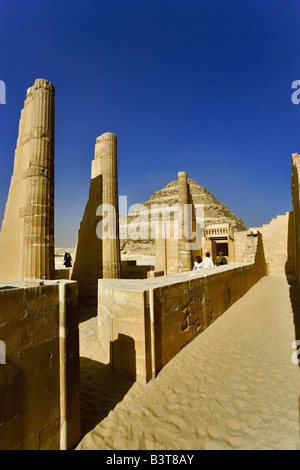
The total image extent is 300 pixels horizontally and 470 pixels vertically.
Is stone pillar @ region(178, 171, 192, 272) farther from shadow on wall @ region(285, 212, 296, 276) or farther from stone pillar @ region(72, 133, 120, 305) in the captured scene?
shadow on wall @ region(285, 212, 296, 276)

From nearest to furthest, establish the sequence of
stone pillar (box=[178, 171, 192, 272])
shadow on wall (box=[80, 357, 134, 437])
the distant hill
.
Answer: shadow on wall (box=[80, 357, 134, 437])
stone pillar (box=[178, 171, 192, 272])
the distant hill

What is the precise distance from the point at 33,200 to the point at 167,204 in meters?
68.6

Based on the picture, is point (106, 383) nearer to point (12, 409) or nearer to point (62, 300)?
point (12, 409)

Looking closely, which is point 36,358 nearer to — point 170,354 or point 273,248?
point 170,354

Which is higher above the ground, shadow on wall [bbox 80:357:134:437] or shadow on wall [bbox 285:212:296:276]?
shadow on wall [bbox 285:212:296:276]

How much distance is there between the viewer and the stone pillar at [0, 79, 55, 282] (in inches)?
289

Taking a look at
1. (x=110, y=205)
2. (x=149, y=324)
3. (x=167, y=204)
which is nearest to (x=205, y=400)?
(x=149, y=324)

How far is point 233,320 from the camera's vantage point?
20.1ft

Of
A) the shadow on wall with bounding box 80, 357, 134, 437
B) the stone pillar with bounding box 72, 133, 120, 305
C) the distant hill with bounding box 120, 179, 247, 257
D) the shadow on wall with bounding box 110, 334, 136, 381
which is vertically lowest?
the shadow on wall with bounding box 80, 357, 134, 437

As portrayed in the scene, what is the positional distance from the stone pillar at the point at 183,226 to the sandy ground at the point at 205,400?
8986 mm

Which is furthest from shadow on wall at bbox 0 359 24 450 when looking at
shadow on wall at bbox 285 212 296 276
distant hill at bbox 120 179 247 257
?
distant hill at bbox 120 179 247 257

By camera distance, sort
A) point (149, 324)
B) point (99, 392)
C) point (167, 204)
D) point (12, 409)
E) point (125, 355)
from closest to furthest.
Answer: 1. point (12, 409)
2. point (99, 392)
3. point (149, 324)
4. point (125, 355)
5. point (167, 204)

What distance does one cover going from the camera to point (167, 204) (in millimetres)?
74875

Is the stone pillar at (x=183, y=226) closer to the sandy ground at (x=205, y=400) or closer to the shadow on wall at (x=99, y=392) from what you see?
the sandy ground at (x=205, y=400)
